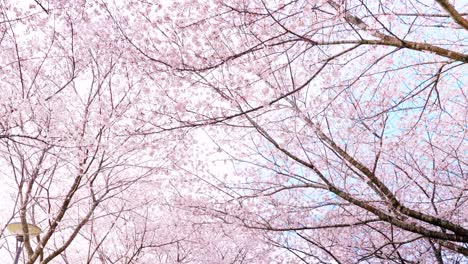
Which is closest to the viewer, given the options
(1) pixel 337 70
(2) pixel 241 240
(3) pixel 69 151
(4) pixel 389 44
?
(4) pixel 389 44

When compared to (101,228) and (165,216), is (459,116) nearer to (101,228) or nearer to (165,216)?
(165,216)

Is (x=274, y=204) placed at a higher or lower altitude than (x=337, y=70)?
lower

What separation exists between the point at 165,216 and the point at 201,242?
4.54ft

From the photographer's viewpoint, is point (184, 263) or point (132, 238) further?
point (184, 263)

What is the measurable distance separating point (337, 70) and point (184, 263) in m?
9.59

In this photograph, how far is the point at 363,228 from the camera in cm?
883

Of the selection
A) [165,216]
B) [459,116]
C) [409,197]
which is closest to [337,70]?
[459,116]

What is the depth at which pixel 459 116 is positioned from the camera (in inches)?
287

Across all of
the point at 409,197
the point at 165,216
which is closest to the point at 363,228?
the point at 409,197

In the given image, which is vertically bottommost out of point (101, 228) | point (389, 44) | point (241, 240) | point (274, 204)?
point (389, 44)

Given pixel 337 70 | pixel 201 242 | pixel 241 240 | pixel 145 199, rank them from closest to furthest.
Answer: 1. pixel 337 70
2. pixel 145 199
3. pixel 201 242
4. pixel 241 240

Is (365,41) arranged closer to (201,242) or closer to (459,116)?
(459,116)

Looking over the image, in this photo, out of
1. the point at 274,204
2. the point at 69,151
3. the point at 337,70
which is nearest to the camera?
the point at 337,70

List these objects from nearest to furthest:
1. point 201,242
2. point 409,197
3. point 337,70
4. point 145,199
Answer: point 337,70, point 409,197, point 145,199, point 201,242
